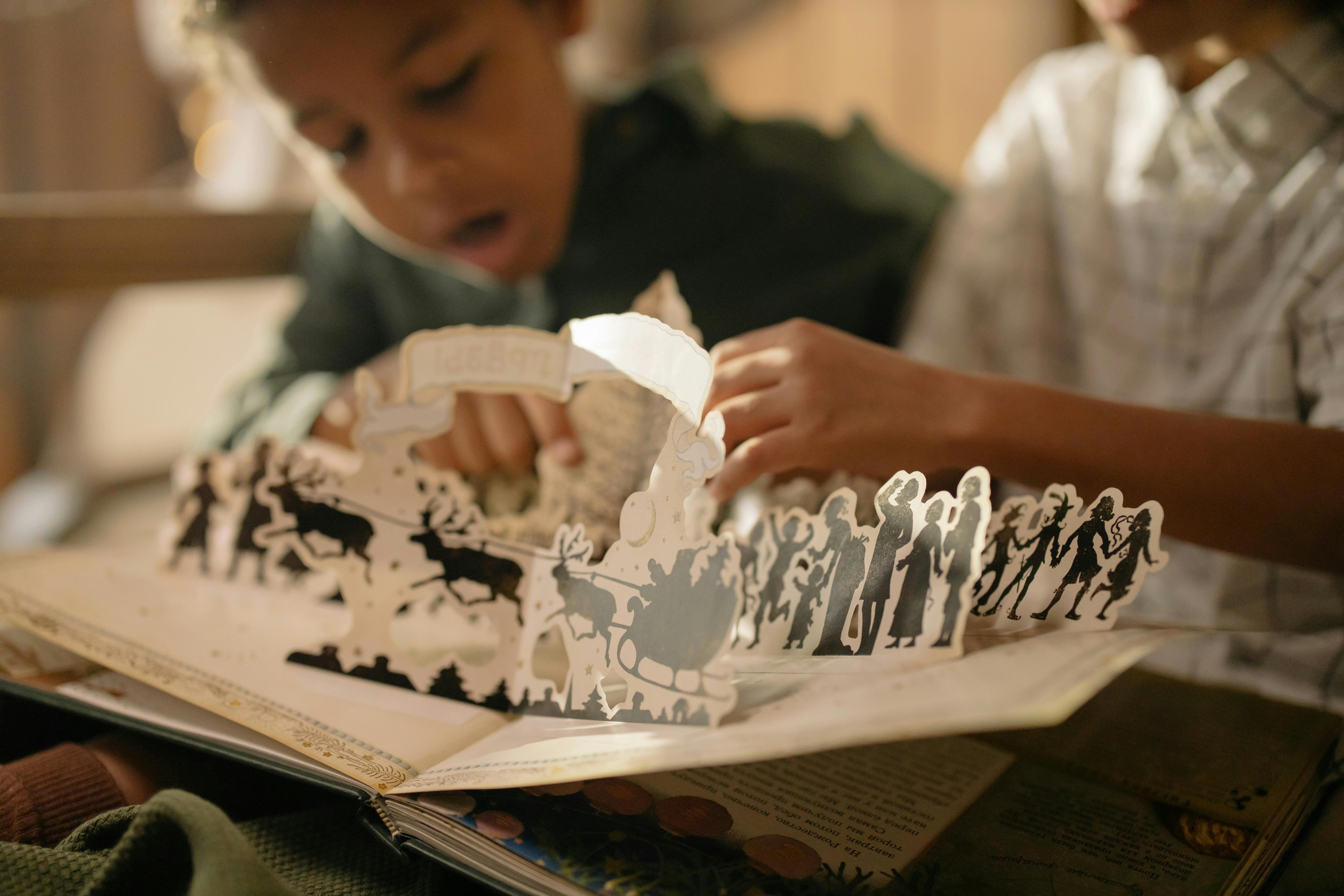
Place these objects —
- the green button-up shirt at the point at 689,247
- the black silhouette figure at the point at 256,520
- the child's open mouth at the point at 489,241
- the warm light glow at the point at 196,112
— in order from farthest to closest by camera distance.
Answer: the warm light glow at the point at 196,112 → the green button-up shirt at the point at 689,247 → the child's open mouth at the point at 489,241 → the black silhouette figure at the point at 256,520

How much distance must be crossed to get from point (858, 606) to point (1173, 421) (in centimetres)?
17

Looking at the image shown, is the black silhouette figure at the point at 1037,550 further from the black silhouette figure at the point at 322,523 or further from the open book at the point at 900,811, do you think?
the black silhouette figure at the point at 322,523

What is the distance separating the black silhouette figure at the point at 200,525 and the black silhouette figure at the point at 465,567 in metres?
0.19

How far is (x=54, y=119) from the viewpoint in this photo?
1502mm

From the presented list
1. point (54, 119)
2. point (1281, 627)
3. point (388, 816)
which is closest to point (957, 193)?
point (1281, 627)

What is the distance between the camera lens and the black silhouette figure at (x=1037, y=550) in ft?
0.93

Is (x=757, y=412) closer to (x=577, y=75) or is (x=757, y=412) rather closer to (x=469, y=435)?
(x=469, y=435)

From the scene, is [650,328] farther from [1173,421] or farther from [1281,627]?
[1281,627]

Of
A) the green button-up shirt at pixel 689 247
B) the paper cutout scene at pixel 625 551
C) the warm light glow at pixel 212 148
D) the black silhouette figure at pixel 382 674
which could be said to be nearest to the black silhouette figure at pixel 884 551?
the paper cutout scene at pixel 625 551

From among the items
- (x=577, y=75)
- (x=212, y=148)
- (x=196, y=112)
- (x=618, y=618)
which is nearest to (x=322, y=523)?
(x=618, y=618)

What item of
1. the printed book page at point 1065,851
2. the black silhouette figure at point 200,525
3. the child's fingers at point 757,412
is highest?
the child's fingers at point 757,412

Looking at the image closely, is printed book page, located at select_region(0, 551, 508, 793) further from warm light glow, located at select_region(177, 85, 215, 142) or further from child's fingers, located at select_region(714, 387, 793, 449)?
warm light glow, located at select_region(177, 85, 215, 142)

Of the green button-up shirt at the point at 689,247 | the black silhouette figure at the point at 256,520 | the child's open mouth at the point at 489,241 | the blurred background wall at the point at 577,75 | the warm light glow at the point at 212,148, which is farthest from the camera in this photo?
the warm light glow at the point at 212,148

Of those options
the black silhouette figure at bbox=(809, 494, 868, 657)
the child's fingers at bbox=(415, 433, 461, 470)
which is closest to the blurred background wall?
the child's fingers at bbox=(415, 433, 461, 470)
